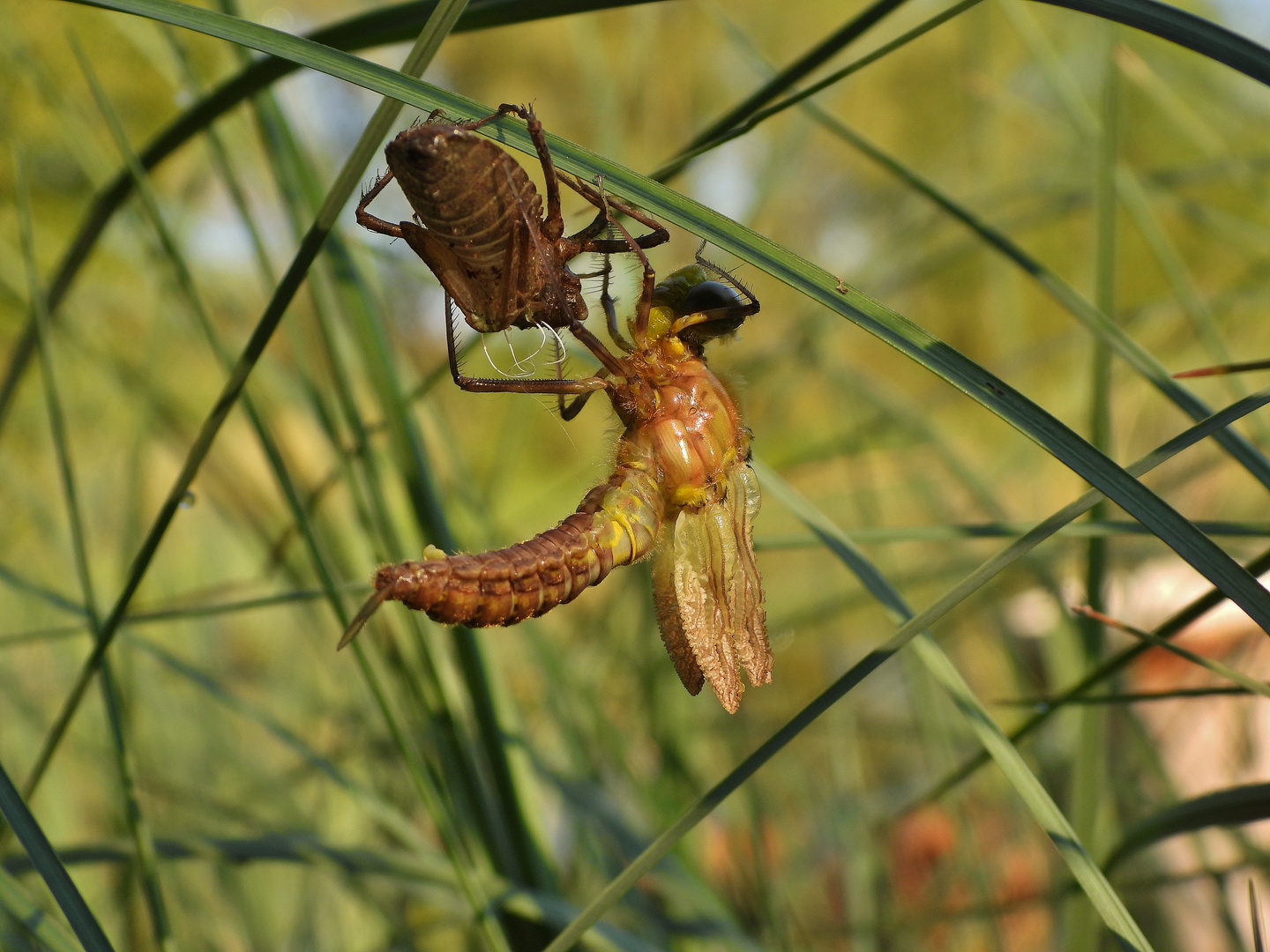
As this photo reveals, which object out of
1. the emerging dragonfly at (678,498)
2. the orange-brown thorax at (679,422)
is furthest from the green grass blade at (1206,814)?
the orange-brown thorax at (679,422)

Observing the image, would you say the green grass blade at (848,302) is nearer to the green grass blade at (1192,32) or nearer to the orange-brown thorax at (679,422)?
the green grass blade at (1192,32)

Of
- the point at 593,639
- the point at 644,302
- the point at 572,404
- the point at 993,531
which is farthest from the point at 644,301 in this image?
the point at 593,639

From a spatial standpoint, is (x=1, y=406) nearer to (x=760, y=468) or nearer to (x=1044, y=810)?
(x=760, y=468)

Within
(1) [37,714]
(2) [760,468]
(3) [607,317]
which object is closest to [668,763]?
(2) [760,468]

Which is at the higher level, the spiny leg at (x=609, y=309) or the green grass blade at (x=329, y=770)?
the spiny leg at (x=609, y=309)

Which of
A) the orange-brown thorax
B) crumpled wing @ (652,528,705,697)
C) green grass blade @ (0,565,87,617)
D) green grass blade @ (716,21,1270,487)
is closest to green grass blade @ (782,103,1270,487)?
green grass blade @ (716,21,1270,487)

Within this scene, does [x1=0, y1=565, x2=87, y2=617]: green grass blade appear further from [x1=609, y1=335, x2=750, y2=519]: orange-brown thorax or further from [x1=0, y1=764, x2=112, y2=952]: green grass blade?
[x1=609, y1=335, x2=750, y2=519]: orange-brown thorax
